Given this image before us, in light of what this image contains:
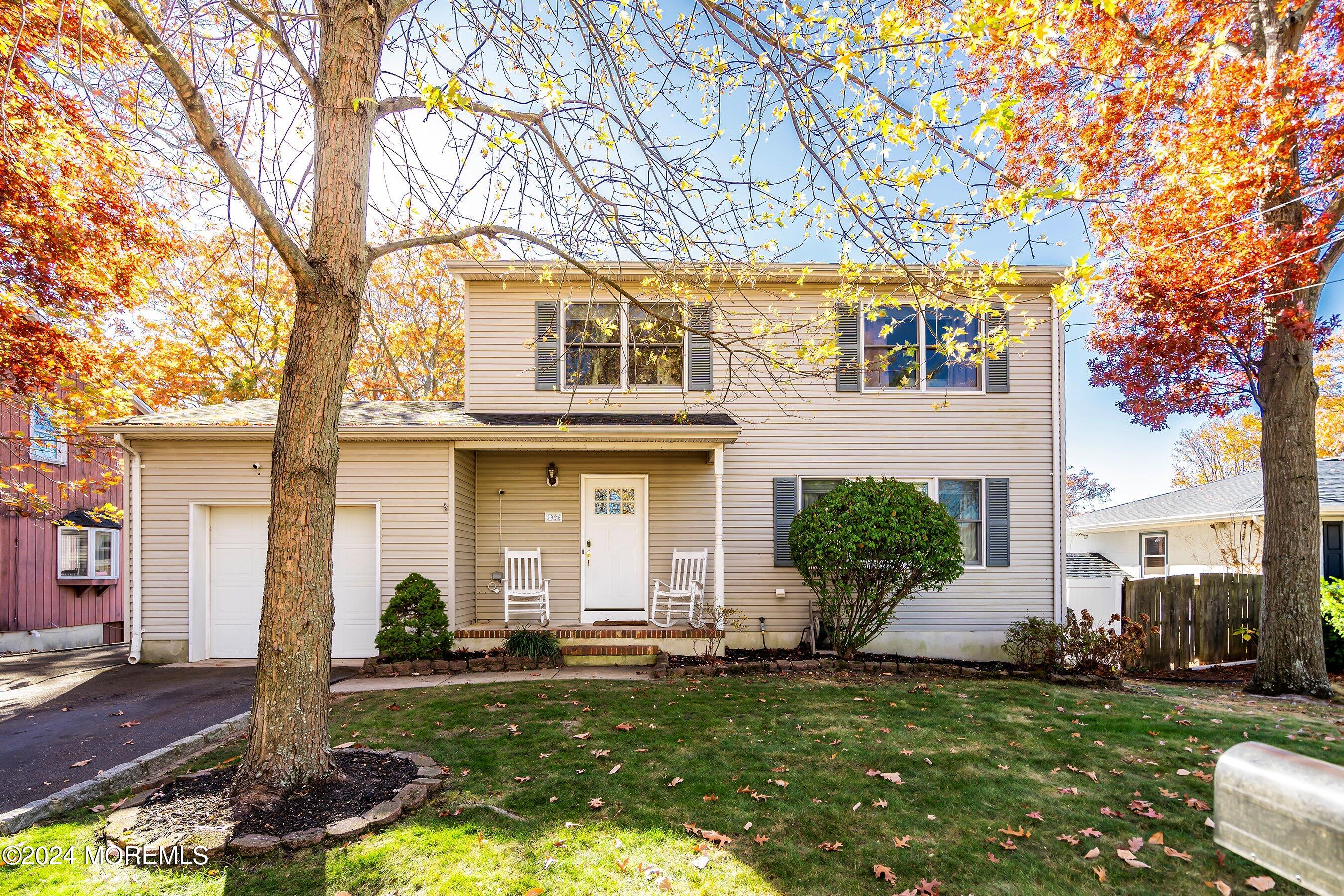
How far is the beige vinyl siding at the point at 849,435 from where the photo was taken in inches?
346

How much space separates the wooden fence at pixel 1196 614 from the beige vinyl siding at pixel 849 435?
1.40 meters

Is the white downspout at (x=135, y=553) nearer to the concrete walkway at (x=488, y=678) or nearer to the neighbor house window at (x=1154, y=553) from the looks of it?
the concrete walkway at (x=488, y=678)


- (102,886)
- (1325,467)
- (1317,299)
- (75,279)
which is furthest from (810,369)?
(1325,467)

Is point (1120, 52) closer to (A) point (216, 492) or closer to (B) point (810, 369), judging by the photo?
(B) point (810, 369)

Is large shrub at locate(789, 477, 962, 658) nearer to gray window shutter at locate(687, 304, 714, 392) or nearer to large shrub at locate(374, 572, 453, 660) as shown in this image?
gray window shutter at locate(687, 304, 714, 392)

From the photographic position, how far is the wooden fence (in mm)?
8898

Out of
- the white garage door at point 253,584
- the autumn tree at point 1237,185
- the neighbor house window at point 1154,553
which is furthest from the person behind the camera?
the neighbor house window at point 1154,553

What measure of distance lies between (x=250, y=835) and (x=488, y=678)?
3856 millimetres

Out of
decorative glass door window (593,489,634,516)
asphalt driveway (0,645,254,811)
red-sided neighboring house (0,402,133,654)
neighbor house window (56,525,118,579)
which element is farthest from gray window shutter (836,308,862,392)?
neighbor house window (56,525,118,579)

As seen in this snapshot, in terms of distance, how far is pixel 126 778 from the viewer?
3.98 metres

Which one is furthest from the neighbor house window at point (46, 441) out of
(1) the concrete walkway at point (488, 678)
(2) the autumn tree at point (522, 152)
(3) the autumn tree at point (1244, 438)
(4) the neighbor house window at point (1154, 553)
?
(4) the neighbor house window at point (1154, 553)

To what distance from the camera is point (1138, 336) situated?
7.99 meters

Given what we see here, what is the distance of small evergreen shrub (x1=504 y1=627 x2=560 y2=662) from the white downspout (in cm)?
446

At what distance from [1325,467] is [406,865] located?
58.4ft
